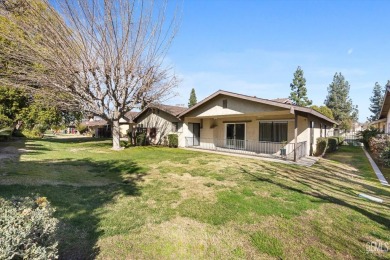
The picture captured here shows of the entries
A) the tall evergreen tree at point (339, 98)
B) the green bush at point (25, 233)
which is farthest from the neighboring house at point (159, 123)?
the tall evergreen tree at point (339, 98)

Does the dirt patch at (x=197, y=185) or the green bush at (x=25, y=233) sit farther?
the dirt patch at (x=197, y=185)

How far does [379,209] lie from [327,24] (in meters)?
10.7

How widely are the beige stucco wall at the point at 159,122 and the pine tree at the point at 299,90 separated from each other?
38.4 metres

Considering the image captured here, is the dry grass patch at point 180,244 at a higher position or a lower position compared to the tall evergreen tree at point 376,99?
lower

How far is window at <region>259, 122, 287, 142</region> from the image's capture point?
1429 centimetres

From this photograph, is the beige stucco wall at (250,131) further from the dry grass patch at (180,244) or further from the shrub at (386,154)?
the dry grass patch at (180,244)

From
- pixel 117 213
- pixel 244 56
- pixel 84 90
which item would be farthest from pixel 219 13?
pixel 117 213

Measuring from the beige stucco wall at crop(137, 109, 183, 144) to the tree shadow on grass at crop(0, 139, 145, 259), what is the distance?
11746 millimetres

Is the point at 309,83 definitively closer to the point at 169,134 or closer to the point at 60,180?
the point at 169,134

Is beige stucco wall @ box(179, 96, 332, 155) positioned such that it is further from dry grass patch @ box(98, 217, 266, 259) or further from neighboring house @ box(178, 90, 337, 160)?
dry grass patch @ box(98, 217, 266, 259)

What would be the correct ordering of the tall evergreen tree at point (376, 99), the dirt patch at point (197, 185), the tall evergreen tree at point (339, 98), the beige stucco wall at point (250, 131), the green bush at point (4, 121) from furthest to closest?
1. the tall evergreen tree at point (376, 99)
2. the tall evergreen tree at point (339, 98)
3. the green bush at point (4, 121)
4. the beige stucco wall at point (250, 131)
5. the dirt patch at point (197, 185)

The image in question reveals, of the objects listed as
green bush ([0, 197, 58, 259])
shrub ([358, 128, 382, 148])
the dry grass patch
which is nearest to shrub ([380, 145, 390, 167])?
shrub ([358, 128, 382, 148])

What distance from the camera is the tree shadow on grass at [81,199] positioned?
130 inches

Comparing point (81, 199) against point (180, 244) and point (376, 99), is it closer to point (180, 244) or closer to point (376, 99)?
point (180, 244)
